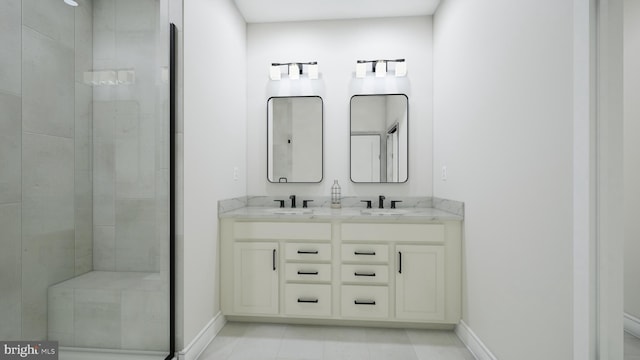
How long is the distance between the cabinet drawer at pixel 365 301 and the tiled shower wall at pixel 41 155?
64.3 inches

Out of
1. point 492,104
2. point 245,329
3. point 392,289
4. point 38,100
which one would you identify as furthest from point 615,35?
point 245,329

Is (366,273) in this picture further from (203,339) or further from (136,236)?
(136,236)

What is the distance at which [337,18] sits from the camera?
9.12ft

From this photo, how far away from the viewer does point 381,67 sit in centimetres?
269

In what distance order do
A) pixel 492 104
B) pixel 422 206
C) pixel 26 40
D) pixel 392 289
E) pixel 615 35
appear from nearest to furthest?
pixel 615 35 → pixel 26 40 → pixel 492 104 → pixel 392 289 → pixel 422 206

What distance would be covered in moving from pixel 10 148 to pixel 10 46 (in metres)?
0.36

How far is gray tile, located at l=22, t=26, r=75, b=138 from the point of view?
111cm

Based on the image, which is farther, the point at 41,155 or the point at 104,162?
the point at 104,162

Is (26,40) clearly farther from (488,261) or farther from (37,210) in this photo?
(488,261)

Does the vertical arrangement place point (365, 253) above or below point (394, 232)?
below

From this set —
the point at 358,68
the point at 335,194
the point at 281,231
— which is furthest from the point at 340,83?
the point at 281,231

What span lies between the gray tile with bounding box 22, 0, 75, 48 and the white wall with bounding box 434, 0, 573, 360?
1.98 m

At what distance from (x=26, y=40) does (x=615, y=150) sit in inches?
84.3

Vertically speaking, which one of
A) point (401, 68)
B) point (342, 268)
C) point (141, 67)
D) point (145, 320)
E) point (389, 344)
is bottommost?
point (389, 344)
